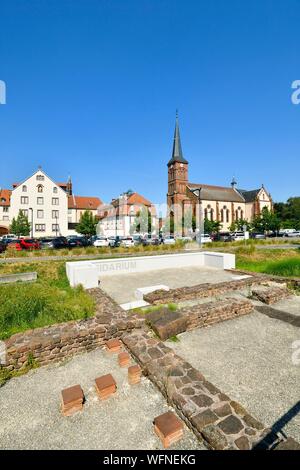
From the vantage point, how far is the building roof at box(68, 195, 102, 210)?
5897 centimetres

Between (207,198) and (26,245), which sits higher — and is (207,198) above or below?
above

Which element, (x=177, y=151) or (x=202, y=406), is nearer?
(x=202, y=406)

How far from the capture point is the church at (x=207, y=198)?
62281mm

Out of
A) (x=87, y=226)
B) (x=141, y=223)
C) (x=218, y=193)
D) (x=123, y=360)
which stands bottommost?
(x=123, y=360)

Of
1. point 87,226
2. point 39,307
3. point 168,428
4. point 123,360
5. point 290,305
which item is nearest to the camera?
point 168,428

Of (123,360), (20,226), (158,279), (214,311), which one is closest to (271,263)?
(158,279)

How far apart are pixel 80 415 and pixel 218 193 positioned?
75.0 metres

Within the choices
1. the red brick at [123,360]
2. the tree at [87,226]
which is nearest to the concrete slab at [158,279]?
the red brick at [123,360]

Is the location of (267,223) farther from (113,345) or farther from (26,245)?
(113,345)

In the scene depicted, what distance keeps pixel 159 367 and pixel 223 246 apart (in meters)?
23.1

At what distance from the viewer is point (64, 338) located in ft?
17.1

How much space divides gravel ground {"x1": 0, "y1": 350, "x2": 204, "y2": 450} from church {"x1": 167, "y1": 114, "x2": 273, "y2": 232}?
2014 inches

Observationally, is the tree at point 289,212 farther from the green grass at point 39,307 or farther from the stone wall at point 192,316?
the green grass at point 39,307
